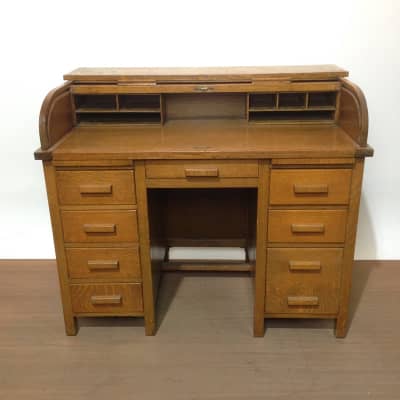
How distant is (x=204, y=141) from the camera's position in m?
1.94

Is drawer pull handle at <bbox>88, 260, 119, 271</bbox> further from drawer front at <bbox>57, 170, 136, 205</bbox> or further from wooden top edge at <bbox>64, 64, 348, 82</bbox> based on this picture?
wooden top edge at <bbox>64, 64, 348, 82</bbox>

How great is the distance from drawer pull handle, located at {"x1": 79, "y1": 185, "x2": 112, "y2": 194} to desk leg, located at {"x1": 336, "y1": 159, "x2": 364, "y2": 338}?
3.23 feet

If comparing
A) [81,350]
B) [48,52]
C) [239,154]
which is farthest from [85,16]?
[81,350]

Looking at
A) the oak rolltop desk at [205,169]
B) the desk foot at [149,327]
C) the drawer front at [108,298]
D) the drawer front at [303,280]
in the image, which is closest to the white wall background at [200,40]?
the oak rolltop desk at [205,169]

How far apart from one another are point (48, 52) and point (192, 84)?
2.84ft

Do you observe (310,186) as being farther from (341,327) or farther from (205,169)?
(341,327)

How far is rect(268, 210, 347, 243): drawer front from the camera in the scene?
6.24 ft

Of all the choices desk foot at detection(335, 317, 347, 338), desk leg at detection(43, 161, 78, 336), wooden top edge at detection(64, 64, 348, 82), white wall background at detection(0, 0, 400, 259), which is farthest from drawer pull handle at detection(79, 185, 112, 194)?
desk foot at detection(335, 317, 347, 338)

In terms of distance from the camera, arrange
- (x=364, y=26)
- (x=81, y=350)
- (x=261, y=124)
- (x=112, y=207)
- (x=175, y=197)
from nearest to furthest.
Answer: (x=112, y=207) < (x=81, y=350) < (x=261, y=124) < (x=364, y=26) < (x=175, y=197)

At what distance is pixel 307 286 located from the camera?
2.02 meters

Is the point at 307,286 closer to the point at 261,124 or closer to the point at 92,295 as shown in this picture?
the point at 261,124

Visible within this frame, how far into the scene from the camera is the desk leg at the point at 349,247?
1.83 m

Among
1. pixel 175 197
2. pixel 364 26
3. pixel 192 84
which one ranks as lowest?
pixel 175 197

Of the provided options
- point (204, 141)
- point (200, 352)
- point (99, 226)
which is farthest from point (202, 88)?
point (200, 352)
